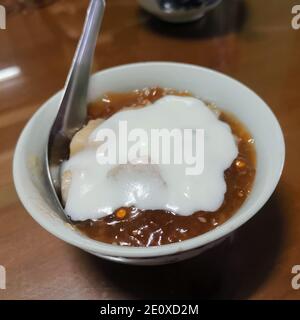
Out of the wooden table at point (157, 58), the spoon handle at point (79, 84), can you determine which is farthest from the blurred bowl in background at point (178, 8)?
the spoon handle at point (79, 84)

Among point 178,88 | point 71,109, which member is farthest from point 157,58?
point 71,109

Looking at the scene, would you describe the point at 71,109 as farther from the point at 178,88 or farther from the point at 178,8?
the point at 178,8

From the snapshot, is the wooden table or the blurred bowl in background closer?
the wooden table

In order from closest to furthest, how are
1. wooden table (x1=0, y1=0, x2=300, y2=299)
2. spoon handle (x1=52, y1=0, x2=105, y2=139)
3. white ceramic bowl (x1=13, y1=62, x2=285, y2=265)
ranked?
white ceramic bowl (x1=13, y1=62, x2=285, y2=265) → wooden table (x1=0, y1=0, x2=300, y2=299) → spoon handle (x1=52, y1=0, x2=105, y2=139)

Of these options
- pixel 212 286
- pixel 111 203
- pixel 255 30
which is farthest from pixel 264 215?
pixel 255 30

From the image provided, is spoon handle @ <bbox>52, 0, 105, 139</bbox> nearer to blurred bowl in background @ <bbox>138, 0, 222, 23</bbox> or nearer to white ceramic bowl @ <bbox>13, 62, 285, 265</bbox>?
white ceramic bowl @ <bbox>13, 62, 285, 265</bbox>

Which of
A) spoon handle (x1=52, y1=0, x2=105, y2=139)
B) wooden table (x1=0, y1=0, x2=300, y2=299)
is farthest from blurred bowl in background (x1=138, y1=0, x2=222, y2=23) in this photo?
spoon handle (x1=52, y1=0, x2=105, y2=139)

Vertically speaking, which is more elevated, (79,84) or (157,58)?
(79,84)
